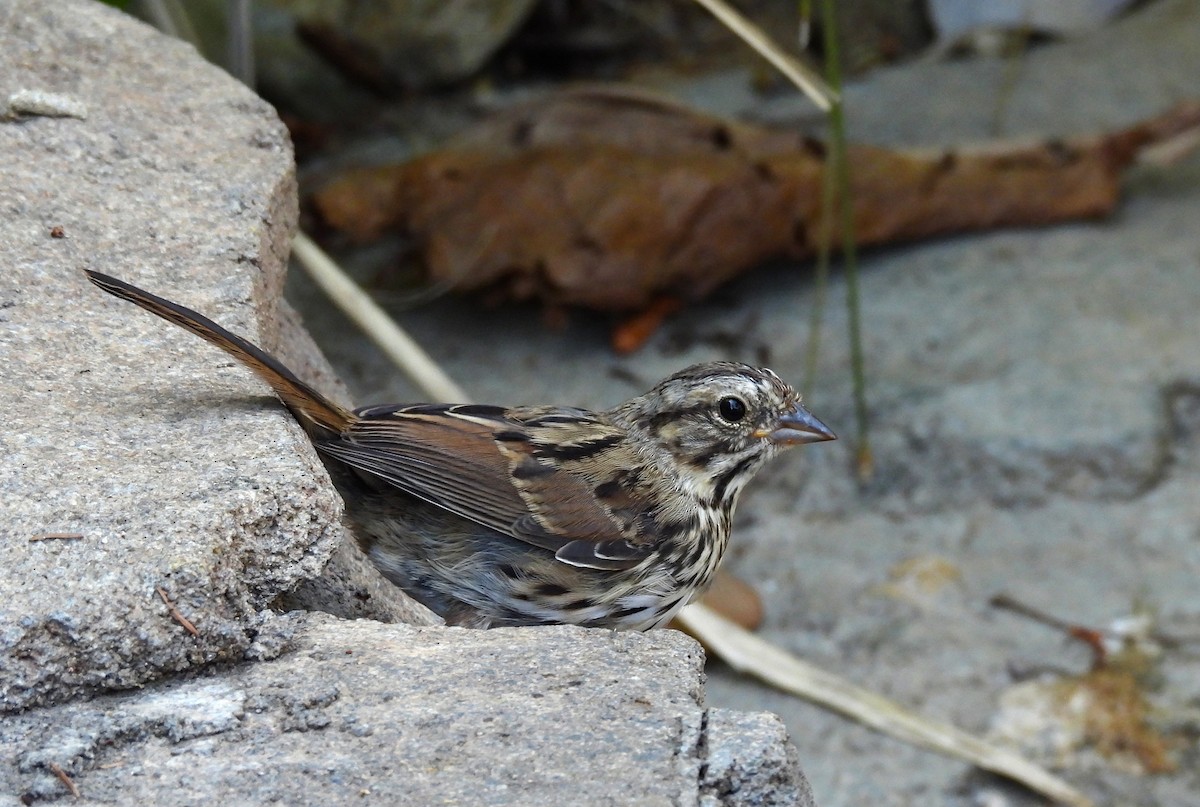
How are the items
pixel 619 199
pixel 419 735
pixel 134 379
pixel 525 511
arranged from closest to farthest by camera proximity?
pixel 419 735 → pixel 134 379 → pixel 525 511 → pixel 619 199

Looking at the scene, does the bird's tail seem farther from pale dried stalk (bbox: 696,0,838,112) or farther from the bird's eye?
pale dried stalk (bbox: 696,0,838,112)

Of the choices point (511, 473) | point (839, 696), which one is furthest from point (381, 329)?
point (839, 696)

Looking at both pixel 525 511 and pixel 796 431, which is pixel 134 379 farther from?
pixel 796 431

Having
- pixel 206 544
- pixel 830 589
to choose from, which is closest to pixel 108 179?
pixel 206 544

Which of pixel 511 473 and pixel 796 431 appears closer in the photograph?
pixel 511 473

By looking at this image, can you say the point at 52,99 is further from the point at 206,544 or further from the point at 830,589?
the point at 830,589

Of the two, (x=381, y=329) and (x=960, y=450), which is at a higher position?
(x=381, y=329)
